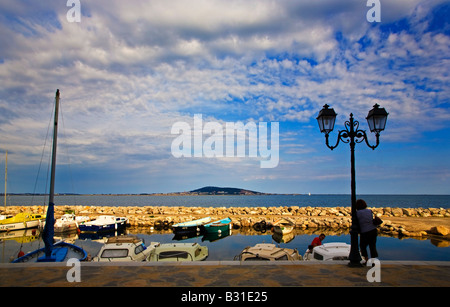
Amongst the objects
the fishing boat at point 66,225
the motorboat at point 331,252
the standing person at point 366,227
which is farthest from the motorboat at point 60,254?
the fishing boat at point 66,225

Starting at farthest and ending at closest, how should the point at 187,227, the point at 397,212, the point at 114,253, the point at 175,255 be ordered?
the point at 397,212, the point at 187,227, the point at 114,253, the point at 175,255

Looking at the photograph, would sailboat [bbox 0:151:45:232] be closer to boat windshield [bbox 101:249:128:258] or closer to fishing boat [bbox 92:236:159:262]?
fishing boat [bbox 92:236:159:262]

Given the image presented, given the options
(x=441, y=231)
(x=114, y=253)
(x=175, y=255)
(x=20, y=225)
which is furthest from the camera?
(x=20, y=225)

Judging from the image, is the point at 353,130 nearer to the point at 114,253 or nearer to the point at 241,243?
the point at 114,253

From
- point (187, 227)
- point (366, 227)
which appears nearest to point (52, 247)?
point (366, 227)

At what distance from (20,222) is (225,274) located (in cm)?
4154

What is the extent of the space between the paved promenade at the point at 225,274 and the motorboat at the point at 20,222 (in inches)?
1421

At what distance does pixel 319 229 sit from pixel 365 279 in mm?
34999

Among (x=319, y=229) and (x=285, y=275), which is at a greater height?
(x=285, y=275)

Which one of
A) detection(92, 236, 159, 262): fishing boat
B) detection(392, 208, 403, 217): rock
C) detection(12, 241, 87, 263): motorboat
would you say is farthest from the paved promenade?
detection(392, 208, 403, 217): rock

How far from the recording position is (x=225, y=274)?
7.79m
